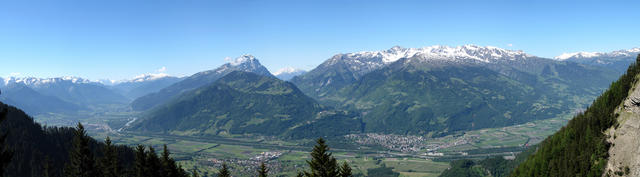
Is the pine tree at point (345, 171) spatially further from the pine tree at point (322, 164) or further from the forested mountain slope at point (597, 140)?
the forested mountain slope at point (597, 140)

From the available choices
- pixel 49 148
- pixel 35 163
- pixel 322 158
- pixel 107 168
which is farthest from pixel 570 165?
pixel 49 148

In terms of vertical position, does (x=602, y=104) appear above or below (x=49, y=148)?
above

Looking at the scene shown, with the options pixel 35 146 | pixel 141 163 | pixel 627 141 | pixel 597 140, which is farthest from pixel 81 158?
pixel 35 146

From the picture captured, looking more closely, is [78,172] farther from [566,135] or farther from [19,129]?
[19,129]

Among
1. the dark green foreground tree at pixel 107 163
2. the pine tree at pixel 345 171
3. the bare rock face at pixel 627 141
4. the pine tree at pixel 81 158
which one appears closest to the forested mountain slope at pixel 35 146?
the dark green foreground tree at pixel 107 163

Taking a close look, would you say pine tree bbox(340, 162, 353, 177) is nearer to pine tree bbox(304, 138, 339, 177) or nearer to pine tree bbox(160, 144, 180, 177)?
pine tree bbox(304, 138, 339, 177)

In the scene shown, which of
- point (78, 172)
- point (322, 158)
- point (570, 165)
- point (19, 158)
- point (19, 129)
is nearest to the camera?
point (322, 158)

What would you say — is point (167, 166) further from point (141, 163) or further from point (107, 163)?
point (107, 163)

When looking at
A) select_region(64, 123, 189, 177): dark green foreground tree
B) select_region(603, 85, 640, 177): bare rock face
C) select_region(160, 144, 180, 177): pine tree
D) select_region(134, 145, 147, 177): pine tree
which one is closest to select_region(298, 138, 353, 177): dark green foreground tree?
select_region(64, 123, 189, 177): dark green foreground tree

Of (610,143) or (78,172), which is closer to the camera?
(78,172)
